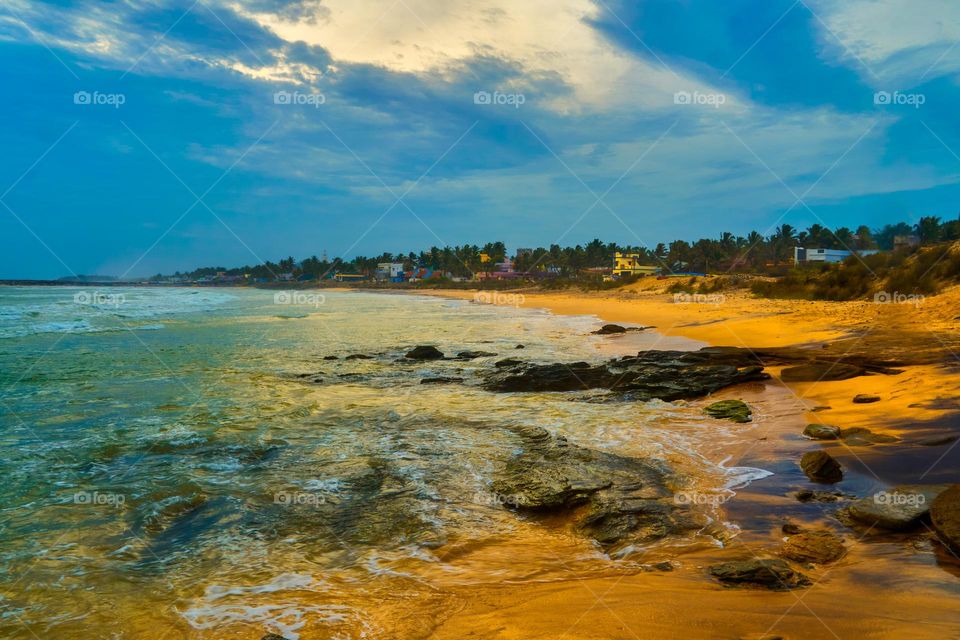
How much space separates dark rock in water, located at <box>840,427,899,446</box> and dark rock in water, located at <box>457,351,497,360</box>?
13.9 m

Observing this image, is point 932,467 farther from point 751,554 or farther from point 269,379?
point 269,379

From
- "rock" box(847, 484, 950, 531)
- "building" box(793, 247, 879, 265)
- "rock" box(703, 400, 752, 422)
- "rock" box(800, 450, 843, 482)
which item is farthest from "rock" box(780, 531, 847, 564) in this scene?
"building" box(793, 247, 879, 265)

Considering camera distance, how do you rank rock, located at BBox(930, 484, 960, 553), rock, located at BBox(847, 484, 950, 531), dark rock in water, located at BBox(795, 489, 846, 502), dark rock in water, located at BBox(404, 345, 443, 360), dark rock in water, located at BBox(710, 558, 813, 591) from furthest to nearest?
dark rock in water, located at BBox(404, 345, 443, 360)
dark rock in water, located at BBox(795, 489, 846, 502)
rock, located at BBox(847, 484, 950, 531)
rock, located at BBox(930, 484, 960, 553)
dark rock in water, located at BBox(710, 558, 813, 591)

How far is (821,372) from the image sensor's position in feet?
43.6

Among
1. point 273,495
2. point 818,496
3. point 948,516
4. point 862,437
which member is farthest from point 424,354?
point 948,516

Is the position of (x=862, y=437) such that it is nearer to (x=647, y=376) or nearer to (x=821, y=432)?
(x=821, y=432)

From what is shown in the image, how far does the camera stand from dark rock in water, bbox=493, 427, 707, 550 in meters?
6.18

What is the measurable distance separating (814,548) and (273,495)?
6512 millimetres

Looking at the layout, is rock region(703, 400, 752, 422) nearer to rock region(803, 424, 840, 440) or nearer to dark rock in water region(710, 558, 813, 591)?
rock region(803, 424, 840, 440)

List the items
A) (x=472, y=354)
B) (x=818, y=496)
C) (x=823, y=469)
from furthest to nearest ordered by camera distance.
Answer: (x=472, y=354) < (x=823, y=469) < (x=818, y=496)

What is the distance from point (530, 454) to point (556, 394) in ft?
18.1

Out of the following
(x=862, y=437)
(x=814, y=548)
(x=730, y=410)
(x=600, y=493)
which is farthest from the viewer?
(x=730, y=410)

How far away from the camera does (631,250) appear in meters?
166

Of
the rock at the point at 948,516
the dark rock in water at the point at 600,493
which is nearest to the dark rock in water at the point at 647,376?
the dark rock in water at the point at 600,493
